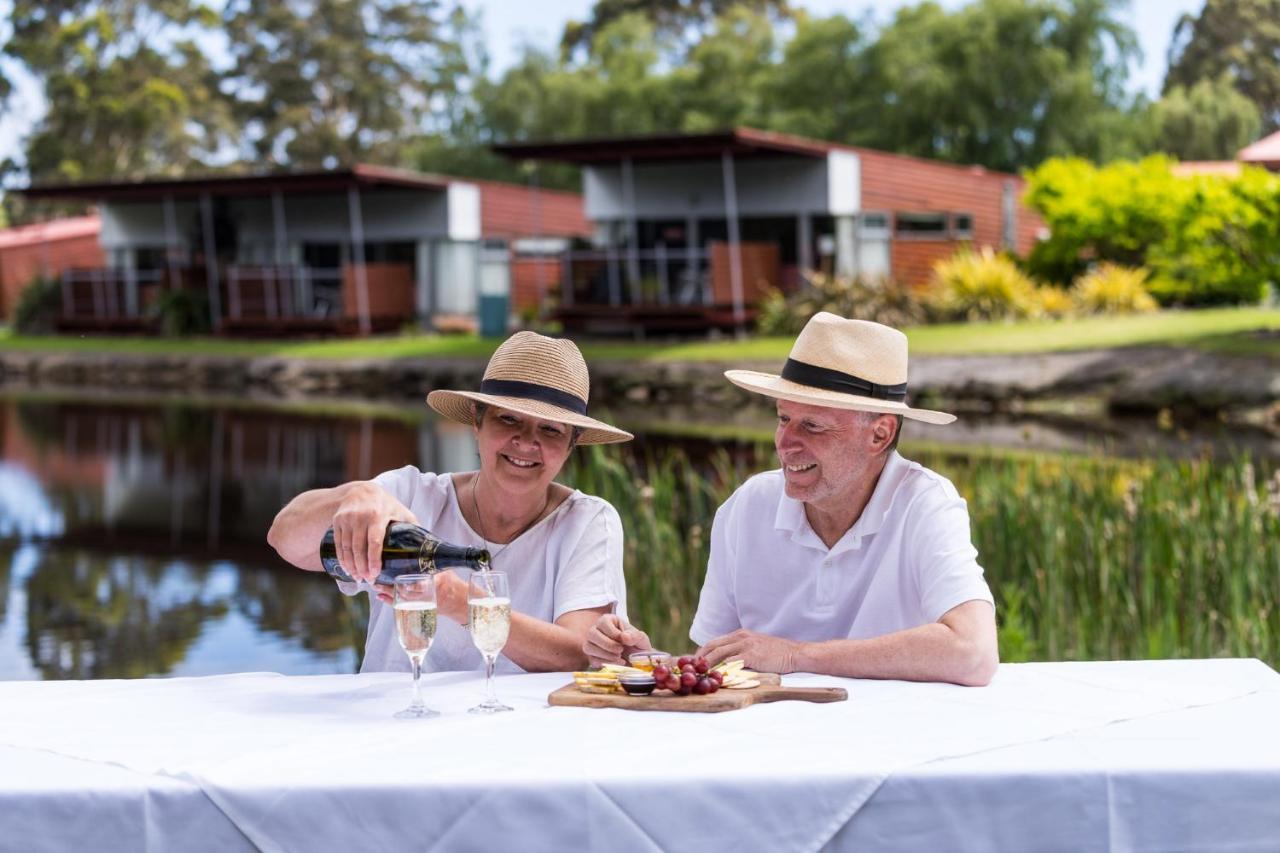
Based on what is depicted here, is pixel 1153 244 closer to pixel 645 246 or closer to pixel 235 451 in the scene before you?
pixel 645 246

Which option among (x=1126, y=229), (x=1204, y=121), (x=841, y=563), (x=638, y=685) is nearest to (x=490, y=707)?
(x=638, y=685)

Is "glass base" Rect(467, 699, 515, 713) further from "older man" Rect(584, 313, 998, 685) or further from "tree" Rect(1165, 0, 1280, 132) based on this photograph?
"tree" Rect(1165, 0, 1280, 132)

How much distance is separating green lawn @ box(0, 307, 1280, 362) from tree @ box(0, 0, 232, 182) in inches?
736

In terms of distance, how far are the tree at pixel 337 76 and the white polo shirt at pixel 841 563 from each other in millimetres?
53907

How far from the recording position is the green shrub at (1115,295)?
1052 inches

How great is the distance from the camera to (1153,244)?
29.1m

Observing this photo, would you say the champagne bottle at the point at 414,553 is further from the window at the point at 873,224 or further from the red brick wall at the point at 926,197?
the window at the point at 873,224

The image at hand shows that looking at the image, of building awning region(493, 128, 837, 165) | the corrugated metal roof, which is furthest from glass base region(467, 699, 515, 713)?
the corrugated metal roof

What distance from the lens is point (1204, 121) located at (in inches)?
1598

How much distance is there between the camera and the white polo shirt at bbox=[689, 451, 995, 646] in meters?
3.38

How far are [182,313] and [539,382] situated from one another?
32525 millimetres

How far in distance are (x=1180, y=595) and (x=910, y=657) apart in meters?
3.82

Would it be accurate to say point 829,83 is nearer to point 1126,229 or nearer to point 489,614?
point 1126,229

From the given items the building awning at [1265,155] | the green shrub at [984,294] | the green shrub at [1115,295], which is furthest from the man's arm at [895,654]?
the green shrub at [1115,295]
